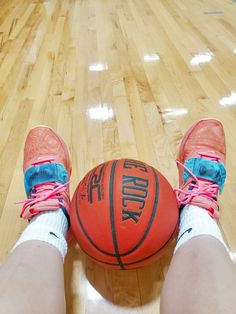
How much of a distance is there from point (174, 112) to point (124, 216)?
850 mm


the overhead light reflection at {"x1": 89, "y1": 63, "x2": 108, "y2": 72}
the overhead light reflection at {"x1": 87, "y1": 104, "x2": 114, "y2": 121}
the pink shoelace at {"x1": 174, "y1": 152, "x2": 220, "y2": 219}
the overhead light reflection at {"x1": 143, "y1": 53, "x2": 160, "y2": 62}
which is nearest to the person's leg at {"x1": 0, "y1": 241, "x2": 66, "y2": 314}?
the pink shoelace at {"x1": 174, "y1": 152, "x2": 220, "y2": 219}

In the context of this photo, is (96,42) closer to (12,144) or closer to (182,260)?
(12,144)

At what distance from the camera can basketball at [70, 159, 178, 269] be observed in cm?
74

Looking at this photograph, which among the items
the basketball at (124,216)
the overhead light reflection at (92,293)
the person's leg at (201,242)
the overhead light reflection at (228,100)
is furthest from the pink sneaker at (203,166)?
the overhead light reflection at (228,100)

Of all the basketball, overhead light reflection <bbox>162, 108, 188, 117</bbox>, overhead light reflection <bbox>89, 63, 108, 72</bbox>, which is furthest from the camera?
overhead light reflection <bbox>89, 63, 108, 72</bbox>

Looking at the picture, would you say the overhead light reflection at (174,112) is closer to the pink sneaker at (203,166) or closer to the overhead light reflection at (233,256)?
the pink sneaker at (203,166)

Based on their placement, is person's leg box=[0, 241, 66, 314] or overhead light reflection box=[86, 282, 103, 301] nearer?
person's leg box=[0, 241, 66, 314]

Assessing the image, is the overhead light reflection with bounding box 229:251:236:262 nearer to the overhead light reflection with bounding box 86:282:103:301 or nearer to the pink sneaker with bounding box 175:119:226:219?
the pink sneaker with bounding box 175:119:226:219

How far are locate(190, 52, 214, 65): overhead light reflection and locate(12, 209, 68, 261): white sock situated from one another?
1374 mm

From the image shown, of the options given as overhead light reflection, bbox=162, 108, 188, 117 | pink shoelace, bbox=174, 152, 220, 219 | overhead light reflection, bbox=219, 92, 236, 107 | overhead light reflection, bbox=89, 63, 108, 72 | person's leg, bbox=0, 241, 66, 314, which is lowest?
overhead light reflection, bbox=219, 92, 236, 107

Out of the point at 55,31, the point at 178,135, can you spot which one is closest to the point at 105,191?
the point at 178,135

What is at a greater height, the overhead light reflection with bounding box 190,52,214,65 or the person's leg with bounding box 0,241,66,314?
the person's leg with bounding box 0,241,66,314

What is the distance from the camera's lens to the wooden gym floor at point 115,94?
90 cm

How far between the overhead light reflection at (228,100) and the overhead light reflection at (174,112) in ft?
0.62
